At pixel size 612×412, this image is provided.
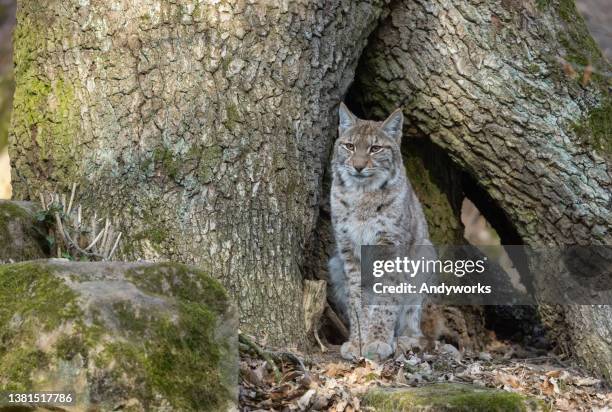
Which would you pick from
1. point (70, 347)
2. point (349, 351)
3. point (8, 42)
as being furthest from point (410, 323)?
point (8, 42)

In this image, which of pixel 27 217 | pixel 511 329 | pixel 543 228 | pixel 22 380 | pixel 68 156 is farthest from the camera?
pixel 511 329

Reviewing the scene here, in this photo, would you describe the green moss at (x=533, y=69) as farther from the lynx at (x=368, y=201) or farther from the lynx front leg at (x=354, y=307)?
the lynx front leg at (x=354, y=307)

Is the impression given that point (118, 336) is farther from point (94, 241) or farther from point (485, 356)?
point (485, 356)

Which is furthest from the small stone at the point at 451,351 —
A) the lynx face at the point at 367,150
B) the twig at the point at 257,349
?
the twig at the point at 257,349

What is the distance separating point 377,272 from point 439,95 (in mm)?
1266

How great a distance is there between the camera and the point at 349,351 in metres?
5.35

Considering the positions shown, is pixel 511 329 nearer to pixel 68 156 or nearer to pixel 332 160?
pixel 332 160

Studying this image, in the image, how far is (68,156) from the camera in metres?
5.09

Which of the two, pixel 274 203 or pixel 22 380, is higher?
pixel 274 203

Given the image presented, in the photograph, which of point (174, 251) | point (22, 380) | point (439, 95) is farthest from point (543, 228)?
point (22, 380)

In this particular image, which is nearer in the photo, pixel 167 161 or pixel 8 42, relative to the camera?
pixel 167 161

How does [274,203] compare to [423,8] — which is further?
[423,8]

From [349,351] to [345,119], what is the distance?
1501 millimetres

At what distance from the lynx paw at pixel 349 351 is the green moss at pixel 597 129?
1.99 meters
